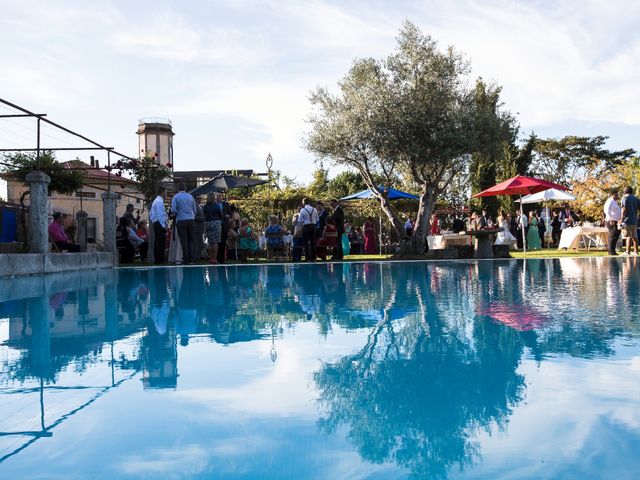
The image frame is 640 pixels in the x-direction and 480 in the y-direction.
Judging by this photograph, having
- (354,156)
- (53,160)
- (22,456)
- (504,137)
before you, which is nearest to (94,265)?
(354,156)

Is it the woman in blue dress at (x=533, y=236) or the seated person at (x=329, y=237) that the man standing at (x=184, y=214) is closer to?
the seated person at (x=329, y=237)

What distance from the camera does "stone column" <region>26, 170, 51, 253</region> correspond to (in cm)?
1019

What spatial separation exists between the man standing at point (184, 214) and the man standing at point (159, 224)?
78 cm

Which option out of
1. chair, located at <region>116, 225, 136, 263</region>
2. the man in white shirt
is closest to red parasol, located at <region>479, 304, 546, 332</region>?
the man in white shirt

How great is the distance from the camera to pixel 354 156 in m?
20.5

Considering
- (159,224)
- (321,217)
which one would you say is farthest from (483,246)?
(159,224)

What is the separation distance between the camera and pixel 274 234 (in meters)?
17.1

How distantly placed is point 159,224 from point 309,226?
3684 mm

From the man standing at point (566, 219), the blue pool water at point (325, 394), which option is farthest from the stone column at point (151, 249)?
the man standing at point (566, 219)

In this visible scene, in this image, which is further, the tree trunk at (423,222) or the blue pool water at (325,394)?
the tree trunk at (423,222)

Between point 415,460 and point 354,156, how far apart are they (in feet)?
62.8

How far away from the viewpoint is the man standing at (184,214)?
13.2 m

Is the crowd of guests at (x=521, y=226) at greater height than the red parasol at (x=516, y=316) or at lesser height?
greater

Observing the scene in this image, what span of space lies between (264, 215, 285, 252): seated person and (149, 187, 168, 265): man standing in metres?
3.04
